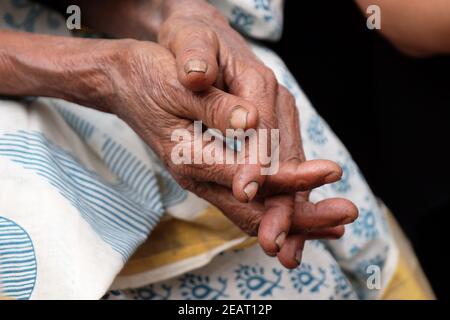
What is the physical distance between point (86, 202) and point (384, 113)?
0.58m

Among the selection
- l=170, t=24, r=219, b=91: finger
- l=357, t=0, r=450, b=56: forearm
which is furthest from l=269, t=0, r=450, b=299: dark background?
l=170, t=24, r=219, b=91: finger

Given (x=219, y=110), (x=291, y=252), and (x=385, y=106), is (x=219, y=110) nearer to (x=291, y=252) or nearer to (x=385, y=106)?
(x=291, y=252)

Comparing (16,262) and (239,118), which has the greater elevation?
(239,118)

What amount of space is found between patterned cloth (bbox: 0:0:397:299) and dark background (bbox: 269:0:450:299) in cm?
20

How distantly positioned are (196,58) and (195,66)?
0.01 metres

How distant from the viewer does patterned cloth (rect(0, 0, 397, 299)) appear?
23.1 inches

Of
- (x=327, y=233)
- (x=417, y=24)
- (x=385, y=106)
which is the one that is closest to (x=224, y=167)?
(x=327, y=233)

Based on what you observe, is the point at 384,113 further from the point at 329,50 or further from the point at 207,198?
the point at 207,198

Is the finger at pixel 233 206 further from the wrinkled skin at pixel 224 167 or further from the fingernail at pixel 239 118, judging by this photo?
the fingernail at pixel 239 118

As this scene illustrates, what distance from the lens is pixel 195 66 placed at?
1.84 ft

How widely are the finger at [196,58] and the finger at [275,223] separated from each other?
128 millimetres

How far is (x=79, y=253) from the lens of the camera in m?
0.59

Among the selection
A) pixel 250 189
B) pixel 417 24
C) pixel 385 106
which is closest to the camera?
pixel 250 189

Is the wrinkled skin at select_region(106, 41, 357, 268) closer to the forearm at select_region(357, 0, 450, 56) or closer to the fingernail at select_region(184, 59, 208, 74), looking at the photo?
the fingernail at select_region(184, 59, 208, 74)
